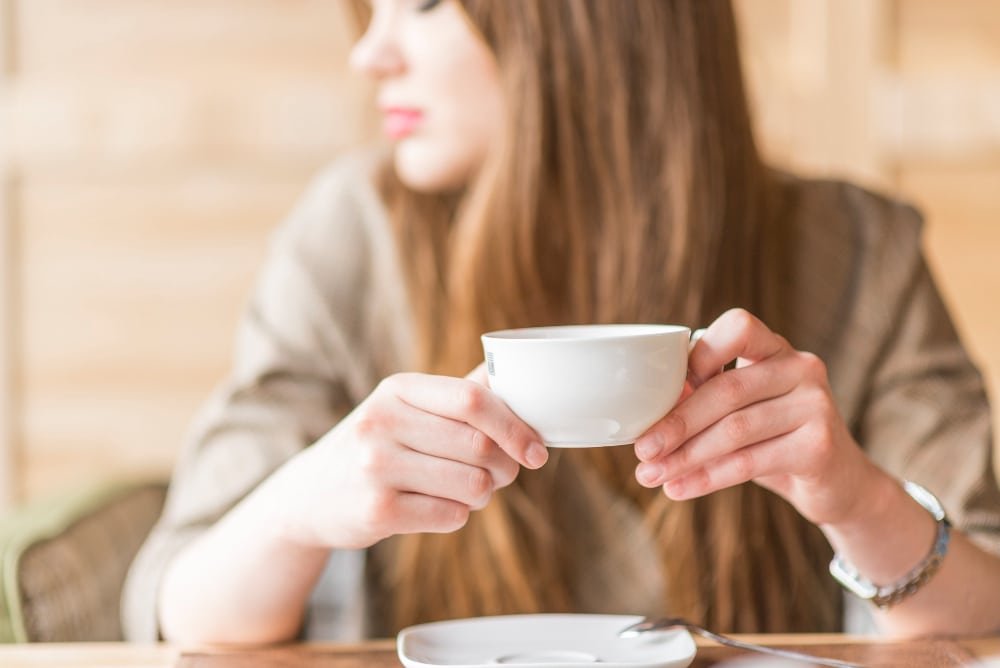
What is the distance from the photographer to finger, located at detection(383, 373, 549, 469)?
0.68 metres

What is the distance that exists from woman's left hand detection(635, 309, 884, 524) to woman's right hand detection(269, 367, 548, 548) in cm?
10

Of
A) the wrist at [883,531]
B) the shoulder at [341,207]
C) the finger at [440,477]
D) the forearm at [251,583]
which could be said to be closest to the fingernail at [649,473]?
the finger at [440,477]

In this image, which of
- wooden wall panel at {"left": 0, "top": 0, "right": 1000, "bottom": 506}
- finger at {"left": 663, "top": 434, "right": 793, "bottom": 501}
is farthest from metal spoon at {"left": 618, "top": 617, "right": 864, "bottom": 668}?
wooden wall panel at {"left": 0, "top": 0, "right": 1000, "bottom": 506}

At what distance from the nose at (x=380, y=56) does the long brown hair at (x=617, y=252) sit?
10 cm

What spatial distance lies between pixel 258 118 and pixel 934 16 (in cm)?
123

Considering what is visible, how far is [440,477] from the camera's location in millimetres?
738

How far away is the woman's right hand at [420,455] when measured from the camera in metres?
0.69

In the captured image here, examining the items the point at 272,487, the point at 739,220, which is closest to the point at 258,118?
the point at 739,220

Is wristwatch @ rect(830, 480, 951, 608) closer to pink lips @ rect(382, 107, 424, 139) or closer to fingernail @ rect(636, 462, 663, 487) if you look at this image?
fingernail @ rect(636, 462, 663, 487)

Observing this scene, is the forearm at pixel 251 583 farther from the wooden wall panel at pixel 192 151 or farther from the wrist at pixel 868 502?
the wooden wall panel at pixel 192 151

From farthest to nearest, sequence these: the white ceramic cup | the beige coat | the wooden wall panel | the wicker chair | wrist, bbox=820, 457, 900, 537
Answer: the wooden wall panel < the beige coat < the wicker chair < wrist, bbox=820, 457, 900, 537 < the white ceramic cup

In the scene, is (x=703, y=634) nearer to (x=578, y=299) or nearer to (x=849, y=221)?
(x=578, y=299)

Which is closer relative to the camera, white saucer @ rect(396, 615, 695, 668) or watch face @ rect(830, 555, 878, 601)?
white saucer @ rect(396, 615, 695, 668)

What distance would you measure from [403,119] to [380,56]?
74mm
